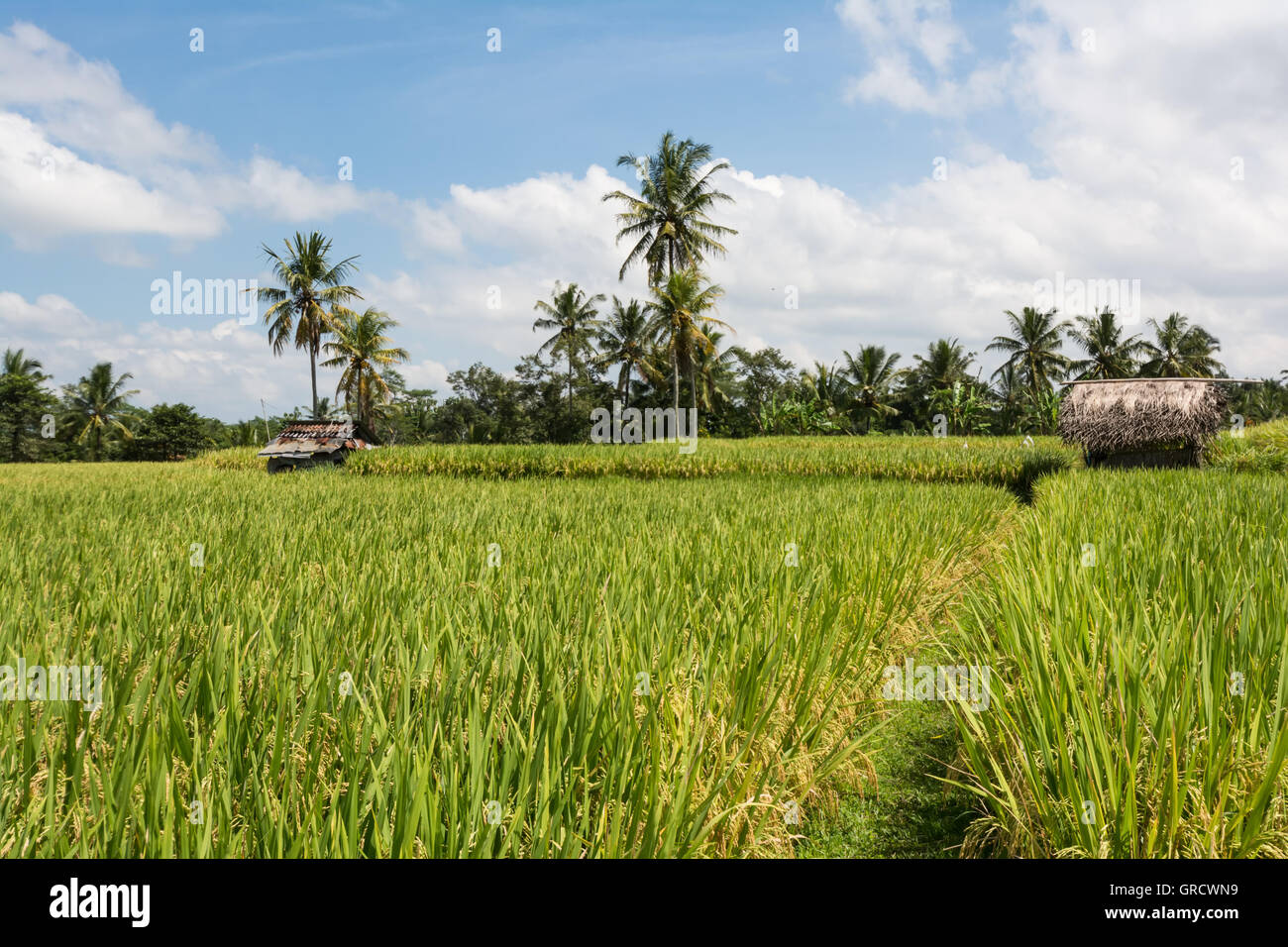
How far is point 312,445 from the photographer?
17.8 metres

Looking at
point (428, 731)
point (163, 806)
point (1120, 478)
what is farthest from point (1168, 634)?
point (1120, 478)

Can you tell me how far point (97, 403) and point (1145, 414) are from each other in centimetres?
3920

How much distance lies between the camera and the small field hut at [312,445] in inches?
692

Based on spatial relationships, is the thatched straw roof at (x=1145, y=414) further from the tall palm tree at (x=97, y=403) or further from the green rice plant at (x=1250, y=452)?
the tall palm tree at (x=97, y=403)

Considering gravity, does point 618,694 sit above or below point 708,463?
below

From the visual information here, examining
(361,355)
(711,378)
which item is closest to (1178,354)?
(711,378)

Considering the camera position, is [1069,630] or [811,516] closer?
[1069,630]

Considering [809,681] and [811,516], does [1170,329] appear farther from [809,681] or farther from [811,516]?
[809,681]

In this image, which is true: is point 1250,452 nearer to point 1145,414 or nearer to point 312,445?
point 1145,414

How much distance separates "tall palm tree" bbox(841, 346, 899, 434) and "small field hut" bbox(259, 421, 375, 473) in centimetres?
1983

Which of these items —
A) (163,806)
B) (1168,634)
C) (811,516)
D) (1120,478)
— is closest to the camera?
(163,806)

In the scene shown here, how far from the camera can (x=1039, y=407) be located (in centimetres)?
2653
